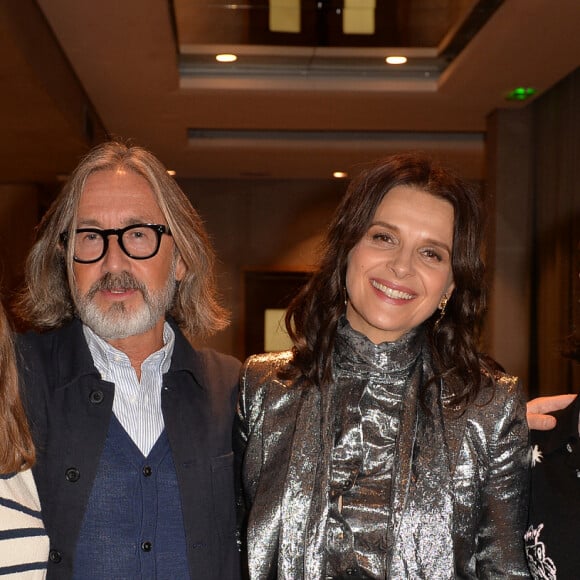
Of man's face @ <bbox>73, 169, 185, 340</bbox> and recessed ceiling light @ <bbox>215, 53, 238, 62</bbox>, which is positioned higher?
recessed ceiling light @ <bbox>215, 53, 238, 62</bbox>

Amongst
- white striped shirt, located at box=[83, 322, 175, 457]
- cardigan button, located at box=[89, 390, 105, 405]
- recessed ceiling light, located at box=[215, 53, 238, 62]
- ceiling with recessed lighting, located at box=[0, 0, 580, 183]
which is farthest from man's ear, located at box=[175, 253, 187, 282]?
recessed ceiling light, located at box=[215, 53, 238, 62]

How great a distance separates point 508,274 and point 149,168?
5.67 metres

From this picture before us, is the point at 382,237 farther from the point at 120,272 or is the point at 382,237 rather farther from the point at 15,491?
the point at 15,491

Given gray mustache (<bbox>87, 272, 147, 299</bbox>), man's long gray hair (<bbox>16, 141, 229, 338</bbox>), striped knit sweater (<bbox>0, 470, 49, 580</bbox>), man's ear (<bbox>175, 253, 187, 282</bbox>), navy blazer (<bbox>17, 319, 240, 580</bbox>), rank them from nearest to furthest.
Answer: striped knit sweater (<bbox>0, 470, 49, 580</bbox>) < navy blazer (<bbox>17, 319, 240, 580</bbox>) < gray mustache (<bbox>87, 272, 147, 299</bbox>) < man's long gray hair (<bbox>16, 141, 229, 338</bbox>) < man's ear (<bbox>175, 253, 187, 282</bbox>)

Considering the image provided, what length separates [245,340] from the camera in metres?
11.4

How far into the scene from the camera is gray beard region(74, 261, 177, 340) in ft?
7.62

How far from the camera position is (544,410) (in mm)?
2238

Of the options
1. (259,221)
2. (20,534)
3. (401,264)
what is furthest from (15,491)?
(259,221)

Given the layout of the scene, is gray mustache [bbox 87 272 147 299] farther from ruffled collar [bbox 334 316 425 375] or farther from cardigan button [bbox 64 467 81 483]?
ruffled collar [bbox 334 316 425 375]

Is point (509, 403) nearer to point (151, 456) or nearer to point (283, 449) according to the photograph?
point (283, 449)

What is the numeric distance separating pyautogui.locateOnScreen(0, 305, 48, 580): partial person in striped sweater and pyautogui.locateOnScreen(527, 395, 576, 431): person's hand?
45.7 inches

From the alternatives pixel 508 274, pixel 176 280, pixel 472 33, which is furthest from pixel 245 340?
pixel 176 280

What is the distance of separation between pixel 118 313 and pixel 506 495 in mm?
1066

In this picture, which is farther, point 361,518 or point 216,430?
point 216,430
